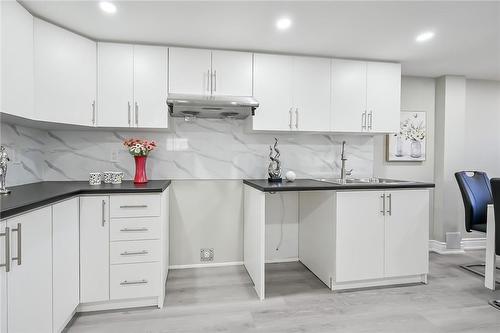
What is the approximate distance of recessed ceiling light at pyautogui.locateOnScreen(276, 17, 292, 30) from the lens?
86.2 inches

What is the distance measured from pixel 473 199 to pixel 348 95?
1.71 meters

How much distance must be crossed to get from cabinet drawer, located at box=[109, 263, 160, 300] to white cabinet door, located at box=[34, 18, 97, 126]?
1299 mm

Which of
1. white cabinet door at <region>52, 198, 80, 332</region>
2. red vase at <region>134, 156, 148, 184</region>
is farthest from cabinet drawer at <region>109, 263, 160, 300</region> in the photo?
red vase at <region>134, 156, 148, 184</region>

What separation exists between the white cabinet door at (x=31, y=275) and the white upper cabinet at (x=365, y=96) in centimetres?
257

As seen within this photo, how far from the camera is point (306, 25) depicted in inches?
89.9

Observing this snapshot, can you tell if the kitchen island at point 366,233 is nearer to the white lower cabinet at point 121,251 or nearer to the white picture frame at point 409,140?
the white lower cabinet at point 121,251

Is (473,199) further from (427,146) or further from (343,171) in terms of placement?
(343,171)

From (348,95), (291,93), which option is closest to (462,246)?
(348,95)

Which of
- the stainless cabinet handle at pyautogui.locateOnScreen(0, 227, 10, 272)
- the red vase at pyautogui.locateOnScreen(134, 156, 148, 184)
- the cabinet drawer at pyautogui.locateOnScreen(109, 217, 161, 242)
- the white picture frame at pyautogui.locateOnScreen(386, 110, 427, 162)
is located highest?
the white picture frame at pyautogui.locateOnScreen(386, 110, 427, 162)

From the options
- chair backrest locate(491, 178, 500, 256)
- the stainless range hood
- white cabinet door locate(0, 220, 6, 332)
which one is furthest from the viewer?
the stainless range hood

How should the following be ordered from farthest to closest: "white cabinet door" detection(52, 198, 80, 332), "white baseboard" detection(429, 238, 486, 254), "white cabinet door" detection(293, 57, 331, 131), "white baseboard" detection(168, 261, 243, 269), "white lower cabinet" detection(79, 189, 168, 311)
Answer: "white baseboard" detection(429, 238, 486, 254), "white baseboard" detection(168, 261, 243, 269), "white cabinet door" detection(293, 57, 331, 131), "white lower cabinet" detection(79, 189, 168, 311), "white cabinet door" detection(52, 198, 80, 332)

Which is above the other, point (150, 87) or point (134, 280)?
point (150, 87)

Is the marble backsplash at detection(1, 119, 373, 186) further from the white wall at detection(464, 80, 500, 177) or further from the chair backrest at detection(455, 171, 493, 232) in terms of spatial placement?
the white wall at detection(464, 80, 500, 177)

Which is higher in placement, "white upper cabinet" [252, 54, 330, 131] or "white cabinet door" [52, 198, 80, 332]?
"white upper cabinet" [252, 54, 330, 131]
